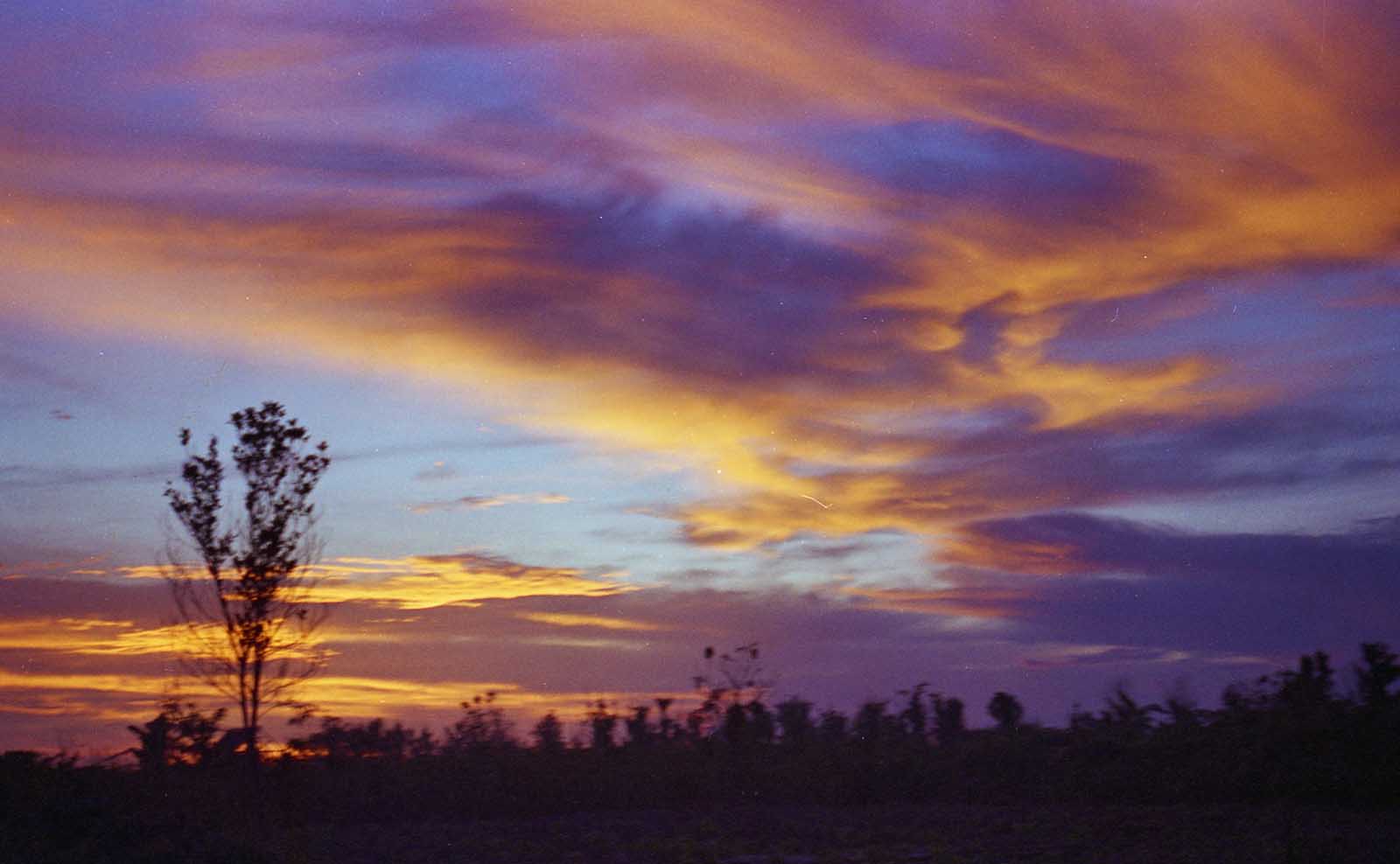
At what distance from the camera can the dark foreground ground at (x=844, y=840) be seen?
8.69m

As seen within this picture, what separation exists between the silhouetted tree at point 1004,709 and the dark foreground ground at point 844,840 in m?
3.11

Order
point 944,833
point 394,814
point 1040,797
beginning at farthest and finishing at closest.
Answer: point 394,814 → point 1040,797 → point 944,833

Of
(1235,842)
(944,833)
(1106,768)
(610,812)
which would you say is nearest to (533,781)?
(610,812)

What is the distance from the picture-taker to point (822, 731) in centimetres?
1491

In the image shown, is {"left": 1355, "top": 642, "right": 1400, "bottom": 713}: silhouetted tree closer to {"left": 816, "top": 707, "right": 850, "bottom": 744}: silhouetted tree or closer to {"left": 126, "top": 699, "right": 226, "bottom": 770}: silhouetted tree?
{"left": 816, "top": 707, "right": 850, "bottom": 744}: silhouetted tree

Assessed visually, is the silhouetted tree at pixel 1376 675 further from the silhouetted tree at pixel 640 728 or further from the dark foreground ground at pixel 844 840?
the silhouetted tree at pixel 640 728

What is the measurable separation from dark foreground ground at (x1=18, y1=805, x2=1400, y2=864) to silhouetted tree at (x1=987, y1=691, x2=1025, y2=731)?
3110 millimetres

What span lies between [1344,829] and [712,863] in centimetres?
479

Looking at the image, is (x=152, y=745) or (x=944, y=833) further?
(x=152, y=745)

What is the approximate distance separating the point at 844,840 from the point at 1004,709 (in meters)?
5.33

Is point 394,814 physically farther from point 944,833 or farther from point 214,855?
point 944,833

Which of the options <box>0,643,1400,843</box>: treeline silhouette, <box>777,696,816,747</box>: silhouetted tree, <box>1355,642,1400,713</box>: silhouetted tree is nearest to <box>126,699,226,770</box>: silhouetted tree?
<box>0,643,1400,843</box>: treeline silhouette

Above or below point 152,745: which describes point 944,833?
below

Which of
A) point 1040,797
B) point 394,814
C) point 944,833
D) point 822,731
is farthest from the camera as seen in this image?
point 822,731
